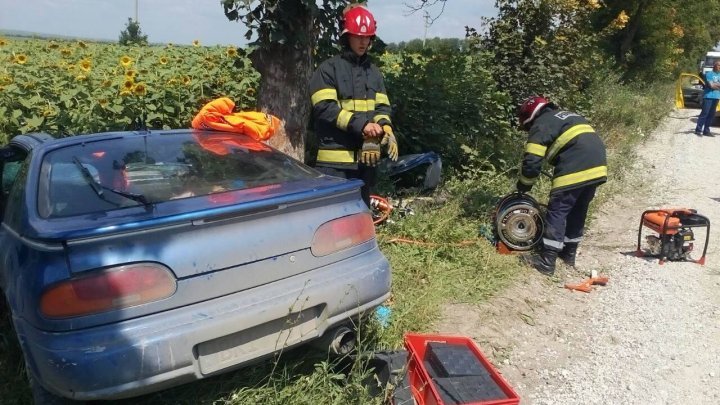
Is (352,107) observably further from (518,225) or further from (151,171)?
(518,225)

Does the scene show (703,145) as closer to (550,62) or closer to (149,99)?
(550,62)

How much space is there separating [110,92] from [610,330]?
4.79 metres

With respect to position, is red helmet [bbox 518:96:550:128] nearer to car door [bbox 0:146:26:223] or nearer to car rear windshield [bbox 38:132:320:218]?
car rear windshield [bbox 38:132:320:218]

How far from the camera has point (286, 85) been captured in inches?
202

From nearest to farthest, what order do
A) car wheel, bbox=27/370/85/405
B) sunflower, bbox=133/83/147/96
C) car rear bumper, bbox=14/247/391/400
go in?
car rear bumper, bbox=14/247/391/400, car wheel, bbox=27/370/85/405, sunflower, bbox=133/83/147/96

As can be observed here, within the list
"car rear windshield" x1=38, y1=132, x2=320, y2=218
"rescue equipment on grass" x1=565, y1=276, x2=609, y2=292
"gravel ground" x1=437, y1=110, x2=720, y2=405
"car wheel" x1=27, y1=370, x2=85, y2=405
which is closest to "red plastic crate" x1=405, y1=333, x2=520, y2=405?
"gravel ground" x1=437, y1=110, x2=720, y2=405

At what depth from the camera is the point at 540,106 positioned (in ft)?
17.7

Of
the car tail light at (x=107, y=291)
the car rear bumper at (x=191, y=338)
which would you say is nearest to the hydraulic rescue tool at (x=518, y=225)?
the car rear bumper at (x=191, y=338)

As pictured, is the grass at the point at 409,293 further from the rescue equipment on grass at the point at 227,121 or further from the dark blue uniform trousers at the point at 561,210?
the rescue equipment on grass at the point at 227,121

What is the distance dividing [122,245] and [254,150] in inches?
54.5

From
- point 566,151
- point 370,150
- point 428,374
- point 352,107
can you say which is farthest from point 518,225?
point 428,374

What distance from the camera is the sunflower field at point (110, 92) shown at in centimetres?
518

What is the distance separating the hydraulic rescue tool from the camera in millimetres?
5488

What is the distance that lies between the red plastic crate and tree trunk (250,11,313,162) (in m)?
2.68
